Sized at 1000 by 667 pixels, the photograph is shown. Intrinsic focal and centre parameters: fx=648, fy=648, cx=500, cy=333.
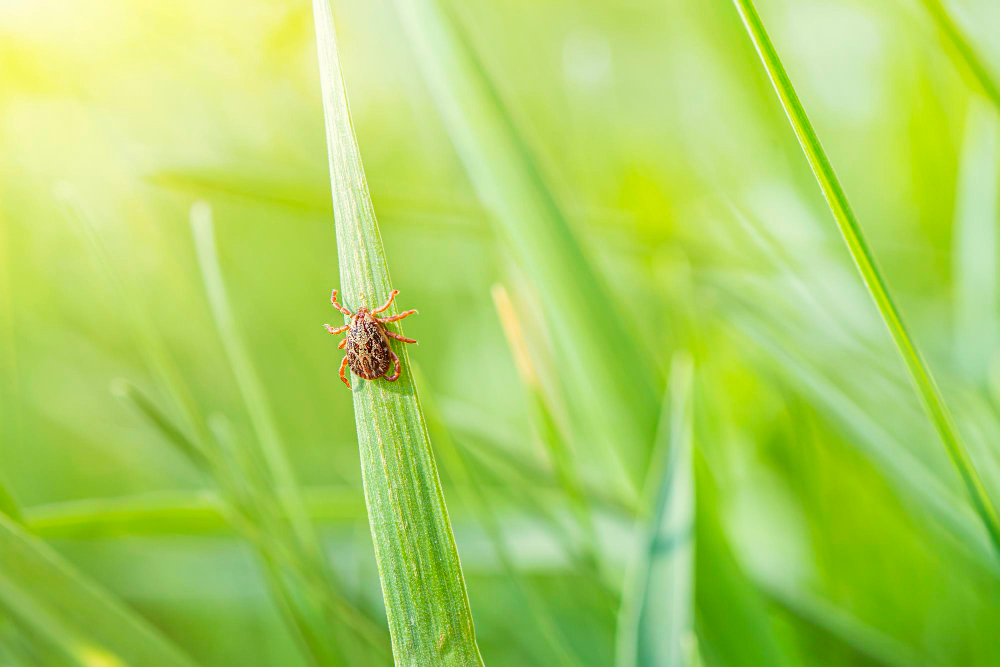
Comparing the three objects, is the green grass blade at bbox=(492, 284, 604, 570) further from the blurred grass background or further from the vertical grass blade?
the vertical grass blade

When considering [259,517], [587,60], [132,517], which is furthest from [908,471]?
[587,60]

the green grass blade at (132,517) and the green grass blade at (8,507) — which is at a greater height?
the green grass blade at (132,517)

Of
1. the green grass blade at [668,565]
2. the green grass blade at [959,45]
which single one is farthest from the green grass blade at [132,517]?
the green grass blade at [959,45]

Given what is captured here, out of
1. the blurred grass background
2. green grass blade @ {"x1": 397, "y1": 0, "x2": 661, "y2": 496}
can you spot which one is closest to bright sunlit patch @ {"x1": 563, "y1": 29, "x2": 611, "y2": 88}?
the blurred grass background

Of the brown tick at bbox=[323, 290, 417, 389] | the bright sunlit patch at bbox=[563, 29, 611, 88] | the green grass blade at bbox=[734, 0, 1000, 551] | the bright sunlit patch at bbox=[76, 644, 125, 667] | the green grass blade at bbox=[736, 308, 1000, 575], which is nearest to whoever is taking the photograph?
the green grass blade at bbox=[734, 0, 1000, 551]

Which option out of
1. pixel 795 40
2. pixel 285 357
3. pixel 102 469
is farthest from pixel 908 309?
pixel 102 469

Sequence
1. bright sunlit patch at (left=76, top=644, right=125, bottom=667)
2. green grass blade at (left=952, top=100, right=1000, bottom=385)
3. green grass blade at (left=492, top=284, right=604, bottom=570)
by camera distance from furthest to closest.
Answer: green grass blade at (left=952, top=100, right=1000, bottom=385) → green grass blade at (left=492, top=284, right=604, bottom=570) → bright sunlit patch at (left=76, top=644, right=125, bottom=667)

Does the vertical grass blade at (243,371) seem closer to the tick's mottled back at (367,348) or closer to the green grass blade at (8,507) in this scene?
the tick's mottled back at (367,348)
